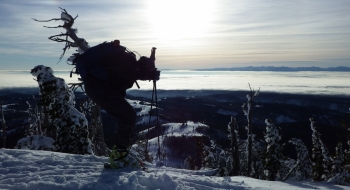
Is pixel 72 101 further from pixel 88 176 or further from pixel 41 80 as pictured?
pixel 88 176

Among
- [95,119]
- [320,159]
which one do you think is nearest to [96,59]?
[95,119]

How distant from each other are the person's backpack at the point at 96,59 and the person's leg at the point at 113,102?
6.3 inches

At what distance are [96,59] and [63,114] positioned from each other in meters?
9.91

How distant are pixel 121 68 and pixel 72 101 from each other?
10.2m

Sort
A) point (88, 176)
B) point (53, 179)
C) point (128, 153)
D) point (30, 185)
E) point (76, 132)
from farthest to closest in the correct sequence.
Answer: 1. point (76, 132)
2. point (128, 153)
3. point (88, 176)
4. point (53, 179)
5. point (30, 185)

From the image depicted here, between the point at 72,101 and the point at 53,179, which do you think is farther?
the point at 72,101

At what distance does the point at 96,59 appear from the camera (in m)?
5.30

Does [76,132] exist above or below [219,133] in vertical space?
above

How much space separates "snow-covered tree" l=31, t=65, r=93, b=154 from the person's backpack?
29.5ft

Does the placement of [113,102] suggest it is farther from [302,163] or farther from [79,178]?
[302,163]

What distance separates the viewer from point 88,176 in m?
4.88

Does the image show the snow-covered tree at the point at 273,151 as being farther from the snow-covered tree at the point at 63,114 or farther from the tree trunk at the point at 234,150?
the snow-covered tree at the point at 63,114

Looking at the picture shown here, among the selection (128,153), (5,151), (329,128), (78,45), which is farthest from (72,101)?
(329,128)

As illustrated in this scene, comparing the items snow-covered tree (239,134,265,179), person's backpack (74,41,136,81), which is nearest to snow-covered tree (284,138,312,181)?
snow-covered tree (239,134,265,179)
